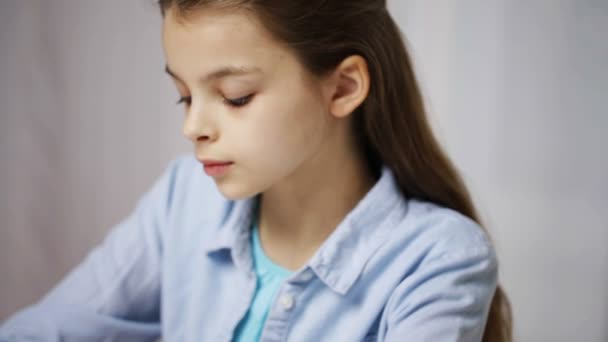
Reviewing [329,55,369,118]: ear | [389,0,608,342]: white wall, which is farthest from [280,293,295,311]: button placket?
[389,0,608,342]: white wall

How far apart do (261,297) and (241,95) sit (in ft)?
0.86

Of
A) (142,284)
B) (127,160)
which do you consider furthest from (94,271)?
(127,160)

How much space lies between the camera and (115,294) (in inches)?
34.0

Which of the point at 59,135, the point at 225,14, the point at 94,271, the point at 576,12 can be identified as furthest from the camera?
the point at 59,135

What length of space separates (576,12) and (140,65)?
24.6 inches

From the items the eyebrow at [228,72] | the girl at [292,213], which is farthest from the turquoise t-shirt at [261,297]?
the eyebrow at [228,72]

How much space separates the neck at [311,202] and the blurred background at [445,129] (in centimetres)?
16

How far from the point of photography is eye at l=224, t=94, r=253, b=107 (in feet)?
2.19

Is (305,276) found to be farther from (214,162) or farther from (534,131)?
(534,131)

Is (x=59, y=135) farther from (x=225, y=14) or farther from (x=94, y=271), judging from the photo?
(x=225, y=14)

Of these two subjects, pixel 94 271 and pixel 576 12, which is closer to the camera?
pixel 576 12

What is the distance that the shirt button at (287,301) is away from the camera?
29.3 inches

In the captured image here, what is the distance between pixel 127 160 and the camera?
1054mm

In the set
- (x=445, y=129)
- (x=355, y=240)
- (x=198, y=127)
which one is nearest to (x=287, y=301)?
(x=355, y=240)
